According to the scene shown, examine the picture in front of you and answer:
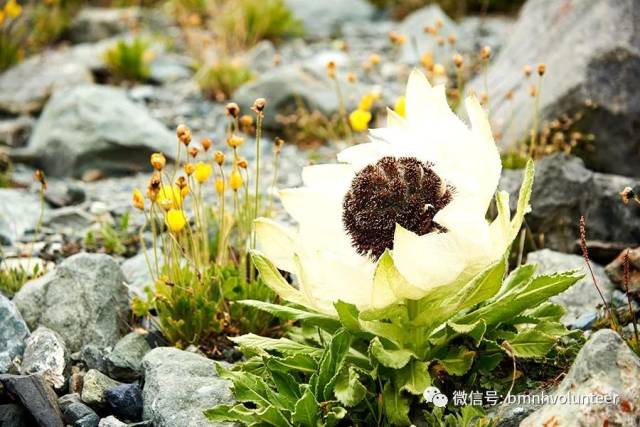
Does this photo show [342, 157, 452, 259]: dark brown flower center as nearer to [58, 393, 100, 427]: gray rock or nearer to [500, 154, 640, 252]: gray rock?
[58, 393, 100, 427]: gray rock

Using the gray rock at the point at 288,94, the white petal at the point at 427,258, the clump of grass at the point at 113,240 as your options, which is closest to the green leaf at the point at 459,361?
the white petal at the point at 427,258

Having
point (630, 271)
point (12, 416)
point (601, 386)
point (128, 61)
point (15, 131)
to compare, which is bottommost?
point (15, 131)

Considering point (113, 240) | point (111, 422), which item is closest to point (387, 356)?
point (111, 422)

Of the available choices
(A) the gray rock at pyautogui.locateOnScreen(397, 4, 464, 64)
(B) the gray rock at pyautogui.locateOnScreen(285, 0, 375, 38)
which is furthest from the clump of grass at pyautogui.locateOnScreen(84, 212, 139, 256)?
(B) the gray rock at pyautogui.locateOnScreen(285, 0, 375, 38)

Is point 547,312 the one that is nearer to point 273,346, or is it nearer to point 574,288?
point 574,288

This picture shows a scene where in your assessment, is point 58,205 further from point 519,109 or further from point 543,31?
point 543,31

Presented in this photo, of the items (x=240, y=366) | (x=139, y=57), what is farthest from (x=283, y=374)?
(x=139, y=57)
